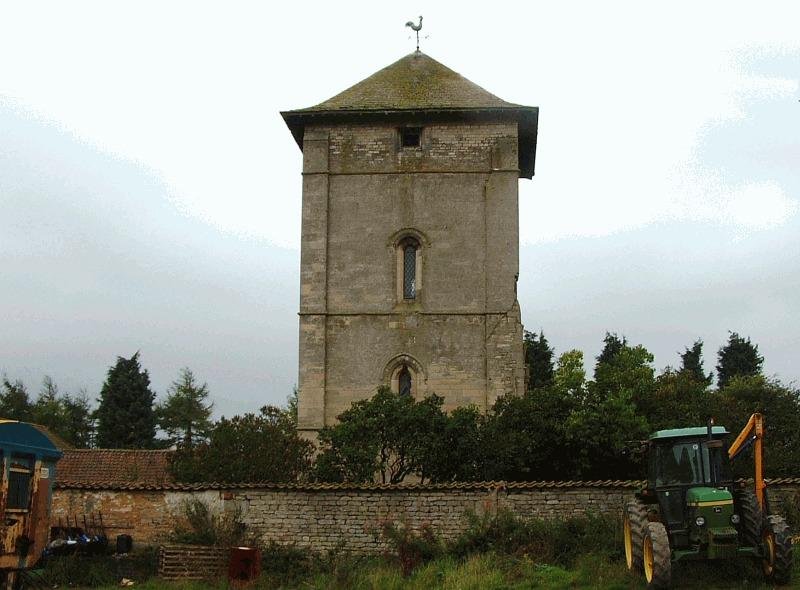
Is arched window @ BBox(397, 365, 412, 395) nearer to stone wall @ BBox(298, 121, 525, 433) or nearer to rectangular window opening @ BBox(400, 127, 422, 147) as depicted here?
stone wall @ BBox(298, 121, 525, 433)

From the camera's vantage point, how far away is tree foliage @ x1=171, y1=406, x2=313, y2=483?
2139 cm

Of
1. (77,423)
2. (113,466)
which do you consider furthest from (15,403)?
(113,466)

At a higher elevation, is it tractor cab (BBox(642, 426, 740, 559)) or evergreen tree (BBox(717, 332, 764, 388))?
evergreen tree (BBox(717, 332, 764, 388))

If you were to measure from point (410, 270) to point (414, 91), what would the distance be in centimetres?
518

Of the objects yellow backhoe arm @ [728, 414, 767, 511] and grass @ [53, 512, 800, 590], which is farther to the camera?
grass @ [53, 512, 800, 590]

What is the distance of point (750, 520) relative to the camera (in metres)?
13.0

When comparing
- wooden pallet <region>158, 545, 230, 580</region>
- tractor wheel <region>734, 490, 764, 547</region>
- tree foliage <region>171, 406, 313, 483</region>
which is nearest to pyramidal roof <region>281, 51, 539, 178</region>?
tree foliage <region>171, 406, 313, 483</region>

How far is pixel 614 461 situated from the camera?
22.0 meters

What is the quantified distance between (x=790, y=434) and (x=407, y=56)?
16.7 metres

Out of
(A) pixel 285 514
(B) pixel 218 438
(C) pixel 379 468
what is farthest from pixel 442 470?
(B) pixel 218 438

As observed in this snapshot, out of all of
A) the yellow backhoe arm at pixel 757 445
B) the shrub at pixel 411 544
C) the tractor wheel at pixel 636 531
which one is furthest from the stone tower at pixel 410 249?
the yellow backhoe arm at pixel 757 445

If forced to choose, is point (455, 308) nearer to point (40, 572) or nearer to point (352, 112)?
point (352, 112)

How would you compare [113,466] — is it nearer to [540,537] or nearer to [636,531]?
[540,537]

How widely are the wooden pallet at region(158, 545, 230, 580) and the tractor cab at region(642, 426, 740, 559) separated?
7608mm
